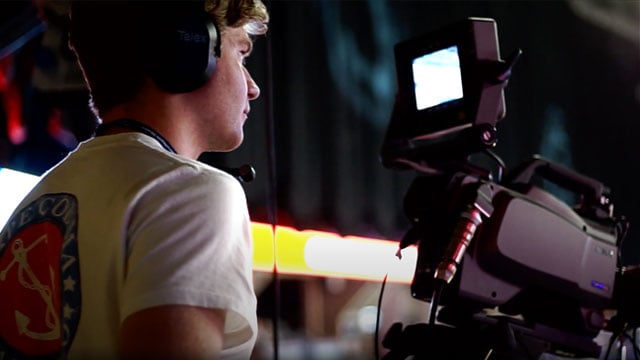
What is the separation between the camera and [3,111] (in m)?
2.13

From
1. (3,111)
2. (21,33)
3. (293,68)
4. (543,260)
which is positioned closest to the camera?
(543,260)

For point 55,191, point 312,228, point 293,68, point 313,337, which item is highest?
point 55,191

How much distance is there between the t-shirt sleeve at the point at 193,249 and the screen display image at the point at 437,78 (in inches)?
18.8

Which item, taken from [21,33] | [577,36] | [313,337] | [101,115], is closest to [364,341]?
[313,337]

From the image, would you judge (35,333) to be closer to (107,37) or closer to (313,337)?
(107,37)

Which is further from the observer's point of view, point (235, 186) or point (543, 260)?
point (543, 260)

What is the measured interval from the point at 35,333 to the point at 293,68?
255 cm

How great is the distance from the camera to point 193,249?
0.58m

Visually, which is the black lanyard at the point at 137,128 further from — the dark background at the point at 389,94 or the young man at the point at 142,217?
the dark background at the point at 389,94

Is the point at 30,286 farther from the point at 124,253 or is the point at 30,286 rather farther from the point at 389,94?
the point at 389,94

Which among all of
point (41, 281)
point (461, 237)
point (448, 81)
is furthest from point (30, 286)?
point (448, 81)

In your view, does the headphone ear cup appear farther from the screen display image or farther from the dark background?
the dark background

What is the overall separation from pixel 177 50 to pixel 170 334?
294 mm

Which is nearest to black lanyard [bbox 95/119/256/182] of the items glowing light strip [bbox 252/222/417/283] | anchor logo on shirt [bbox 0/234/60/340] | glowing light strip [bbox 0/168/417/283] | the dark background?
anchor logo on shirt [bbox 0/234/60/340]
